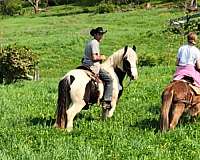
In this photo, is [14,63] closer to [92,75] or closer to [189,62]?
[92,75]

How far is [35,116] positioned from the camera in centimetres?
1320

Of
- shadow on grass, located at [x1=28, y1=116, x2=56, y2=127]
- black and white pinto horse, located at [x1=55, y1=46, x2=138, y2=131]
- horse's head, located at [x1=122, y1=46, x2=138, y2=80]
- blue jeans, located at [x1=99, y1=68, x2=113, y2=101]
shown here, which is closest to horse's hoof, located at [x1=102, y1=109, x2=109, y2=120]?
black and white pinto horse, located at [x1=55, y1=46, x2=138, y2=131]

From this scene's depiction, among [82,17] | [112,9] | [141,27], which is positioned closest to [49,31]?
[141,27]

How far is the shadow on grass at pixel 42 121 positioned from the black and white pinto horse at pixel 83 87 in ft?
2.11

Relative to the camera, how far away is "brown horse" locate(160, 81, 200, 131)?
10734mm

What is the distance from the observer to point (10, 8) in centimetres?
8788

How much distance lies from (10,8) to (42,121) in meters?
77.9

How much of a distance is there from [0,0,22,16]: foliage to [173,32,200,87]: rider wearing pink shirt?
75.5 metres

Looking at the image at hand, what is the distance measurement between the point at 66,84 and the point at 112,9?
188 ft

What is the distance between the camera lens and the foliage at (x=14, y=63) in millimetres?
24906

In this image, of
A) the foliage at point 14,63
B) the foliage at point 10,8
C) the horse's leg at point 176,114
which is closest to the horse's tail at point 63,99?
the horse's leg at point 176,114

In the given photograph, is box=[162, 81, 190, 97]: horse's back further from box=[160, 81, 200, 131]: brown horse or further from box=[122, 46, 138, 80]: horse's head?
box=[122, 46, 138, 80]: horse's head

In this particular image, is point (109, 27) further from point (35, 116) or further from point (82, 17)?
point (35, 116)

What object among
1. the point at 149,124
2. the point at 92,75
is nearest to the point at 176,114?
the point at 149,124
